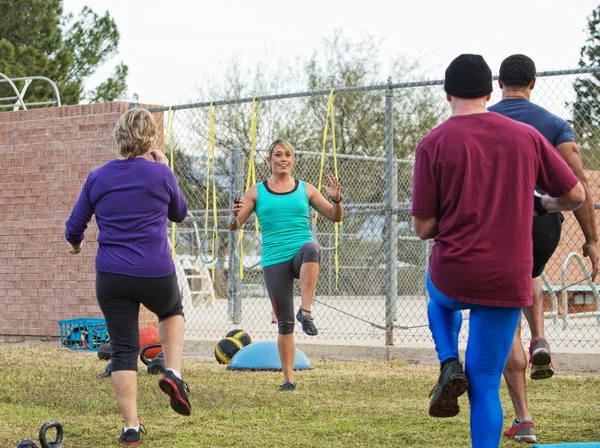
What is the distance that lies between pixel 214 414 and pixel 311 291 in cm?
176

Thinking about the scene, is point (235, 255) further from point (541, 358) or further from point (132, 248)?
point (541, 358)

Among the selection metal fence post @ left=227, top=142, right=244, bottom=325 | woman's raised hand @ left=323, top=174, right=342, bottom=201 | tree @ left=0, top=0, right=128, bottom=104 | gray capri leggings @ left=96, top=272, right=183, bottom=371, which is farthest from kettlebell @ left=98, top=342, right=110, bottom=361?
tree @ left=0, top=0, right=128, bottom=104

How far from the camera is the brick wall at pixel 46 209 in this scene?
38.2ft

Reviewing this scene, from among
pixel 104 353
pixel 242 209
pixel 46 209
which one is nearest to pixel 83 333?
pixel 104 353

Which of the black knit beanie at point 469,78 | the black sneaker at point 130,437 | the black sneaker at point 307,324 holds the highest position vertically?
the black knit beanie at point 469,78

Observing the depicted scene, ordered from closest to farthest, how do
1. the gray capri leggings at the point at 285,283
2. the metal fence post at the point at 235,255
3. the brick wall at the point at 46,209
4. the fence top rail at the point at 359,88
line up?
the gray capri leggings at the point at 285,283 < the fence top rail at the point at 359,88 < the metal fence post at the point at 235,255 < the brick wall at the point at 46,209

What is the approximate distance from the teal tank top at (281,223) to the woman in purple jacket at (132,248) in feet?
7.46

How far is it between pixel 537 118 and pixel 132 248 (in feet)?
7.69

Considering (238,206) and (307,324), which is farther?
(307,324)

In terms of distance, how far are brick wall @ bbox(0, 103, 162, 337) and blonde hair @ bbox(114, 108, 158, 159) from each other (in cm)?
637

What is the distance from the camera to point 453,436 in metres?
5.30

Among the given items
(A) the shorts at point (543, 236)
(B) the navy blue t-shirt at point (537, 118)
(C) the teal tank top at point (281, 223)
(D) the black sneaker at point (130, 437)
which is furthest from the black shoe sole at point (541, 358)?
(C) the teal tank top at point (281, 223)

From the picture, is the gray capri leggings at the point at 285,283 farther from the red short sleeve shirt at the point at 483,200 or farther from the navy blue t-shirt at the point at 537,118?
the red short sleeve shirt at the point at 483,200

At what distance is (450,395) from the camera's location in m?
3.99
